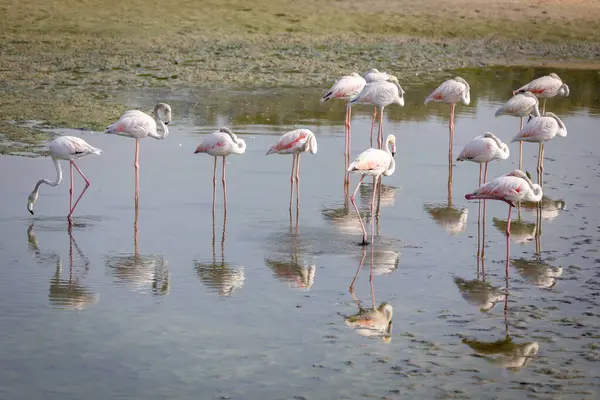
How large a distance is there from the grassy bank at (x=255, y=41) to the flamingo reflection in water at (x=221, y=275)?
8224mm

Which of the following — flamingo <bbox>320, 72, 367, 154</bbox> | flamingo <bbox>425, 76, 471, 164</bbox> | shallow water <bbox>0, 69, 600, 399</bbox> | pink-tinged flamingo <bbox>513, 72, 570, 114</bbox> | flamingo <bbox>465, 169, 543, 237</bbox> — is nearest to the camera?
shallow water <bbox>0, 69, 600, 399</bbox>

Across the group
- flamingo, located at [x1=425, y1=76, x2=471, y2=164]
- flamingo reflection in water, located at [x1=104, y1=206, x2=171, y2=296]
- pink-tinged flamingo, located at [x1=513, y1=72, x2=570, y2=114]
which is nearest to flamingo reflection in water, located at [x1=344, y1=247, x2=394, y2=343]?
flamingo reflection in water, located at [x1=104, y1=206, x2=171, y2=296]

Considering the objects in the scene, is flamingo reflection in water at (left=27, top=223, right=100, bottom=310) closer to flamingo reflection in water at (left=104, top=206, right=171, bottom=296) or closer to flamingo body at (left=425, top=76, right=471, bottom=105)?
flamingo reflection in water at (left=104, top=206, right=171, bottom=296)

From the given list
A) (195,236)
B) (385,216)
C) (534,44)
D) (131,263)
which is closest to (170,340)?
(131,263)

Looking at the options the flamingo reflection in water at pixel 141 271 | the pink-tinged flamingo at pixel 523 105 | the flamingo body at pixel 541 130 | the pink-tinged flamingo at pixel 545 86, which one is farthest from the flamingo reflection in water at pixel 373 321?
the pink-tinged flamingo at pixel 545 86

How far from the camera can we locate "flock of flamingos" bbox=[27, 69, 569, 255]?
30.0 ft

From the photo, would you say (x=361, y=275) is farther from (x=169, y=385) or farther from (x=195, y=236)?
(x=169, y=385)

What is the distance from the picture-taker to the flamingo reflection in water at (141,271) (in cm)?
803

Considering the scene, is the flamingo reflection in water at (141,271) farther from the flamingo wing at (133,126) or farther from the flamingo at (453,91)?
the flamingo at (453,91)

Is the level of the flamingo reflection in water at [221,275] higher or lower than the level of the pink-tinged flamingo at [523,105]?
lower

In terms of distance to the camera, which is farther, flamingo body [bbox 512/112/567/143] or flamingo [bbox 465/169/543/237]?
flamingo body [bbox 512/112/567/143]

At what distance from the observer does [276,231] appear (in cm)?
980

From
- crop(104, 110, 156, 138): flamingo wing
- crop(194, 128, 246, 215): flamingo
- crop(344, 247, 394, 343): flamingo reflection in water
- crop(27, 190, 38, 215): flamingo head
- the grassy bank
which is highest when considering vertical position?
the grassy bank

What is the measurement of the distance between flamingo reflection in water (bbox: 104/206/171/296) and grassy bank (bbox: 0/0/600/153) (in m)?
Answer: 7.90
